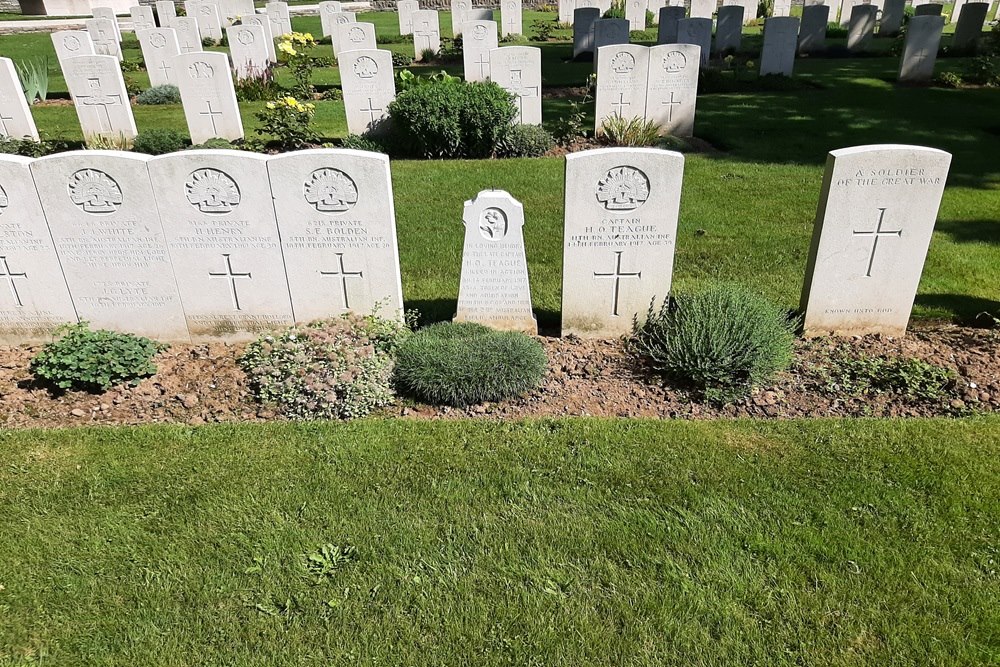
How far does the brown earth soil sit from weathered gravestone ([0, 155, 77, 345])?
0.39 meters

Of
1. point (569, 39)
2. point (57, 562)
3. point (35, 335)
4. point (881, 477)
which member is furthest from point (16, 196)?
point (569, 39)

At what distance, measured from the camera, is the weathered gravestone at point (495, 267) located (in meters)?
5.14

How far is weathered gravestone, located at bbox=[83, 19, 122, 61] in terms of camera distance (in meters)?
18.7

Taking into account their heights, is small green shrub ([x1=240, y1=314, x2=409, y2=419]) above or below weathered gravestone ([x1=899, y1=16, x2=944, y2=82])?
below

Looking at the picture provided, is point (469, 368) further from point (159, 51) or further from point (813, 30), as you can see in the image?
point (813, 30)

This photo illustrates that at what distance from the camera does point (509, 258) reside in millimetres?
5320

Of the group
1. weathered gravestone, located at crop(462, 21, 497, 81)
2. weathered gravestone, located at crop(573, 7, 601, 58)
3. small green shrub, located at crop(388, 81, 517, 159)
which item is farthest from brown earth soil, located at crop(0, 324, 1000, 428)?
weathered gravestone, located at crop(573, 7, 601, 58)

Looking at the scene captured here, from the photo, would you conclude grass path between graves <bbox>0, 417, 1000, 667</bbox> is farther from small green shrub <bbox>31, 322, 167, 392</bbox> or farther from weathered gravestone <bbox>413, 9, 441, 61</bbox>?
weathered gravestone <bbox>413, 9, 441, 61</bbox>

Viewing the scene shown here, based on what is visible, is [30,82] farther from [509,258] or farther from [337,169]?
[509,258]

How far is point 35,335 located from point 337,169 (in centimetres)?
314

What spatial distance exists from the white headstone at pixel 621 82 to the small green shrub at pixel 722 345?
678 cm

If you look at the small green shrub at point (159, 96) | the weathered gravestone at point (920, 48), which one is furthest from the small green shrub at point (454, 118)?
the weathered gravestone at point (920, 48)

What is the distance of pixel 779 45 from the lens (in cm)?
1514

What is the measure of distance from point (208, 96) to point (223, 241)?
736cm
